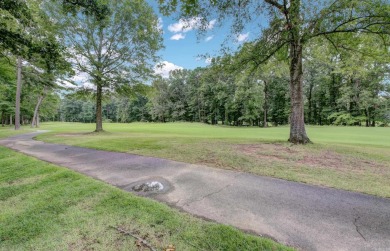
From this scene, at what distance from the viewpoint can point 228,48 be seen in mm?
9570

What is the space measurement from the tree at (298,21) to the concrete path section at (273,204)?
4.42 meters

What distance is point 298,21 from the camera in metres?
7.52

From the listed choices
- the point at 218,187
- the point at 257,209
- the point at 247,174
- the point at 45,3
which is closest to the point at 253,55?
the point at 247,174

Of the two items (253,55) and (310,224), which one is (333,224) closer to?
(310,224)

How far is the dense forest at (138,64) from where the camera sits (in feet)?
25.5

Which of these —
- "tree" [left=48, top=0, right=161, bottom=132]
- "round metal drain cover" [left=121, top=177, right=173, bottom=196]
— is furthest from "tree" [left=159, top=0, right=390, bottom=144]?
"tree" [left=48, top=0, right=161, bottom=132]

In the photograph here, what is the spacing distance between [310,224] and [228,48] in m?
8.37

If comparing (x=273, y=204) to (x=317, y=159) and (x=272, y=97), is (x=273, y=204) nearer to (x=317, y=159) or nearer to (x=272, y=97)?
(x=317, y=159)

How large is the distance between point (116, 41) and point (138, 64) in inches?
94.4

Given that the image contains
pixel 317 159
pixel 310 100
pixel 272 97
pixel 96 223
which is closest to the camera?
pixel 96 223

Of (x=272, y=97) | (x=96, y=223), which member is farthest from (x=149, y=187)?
(x=272, y=97)

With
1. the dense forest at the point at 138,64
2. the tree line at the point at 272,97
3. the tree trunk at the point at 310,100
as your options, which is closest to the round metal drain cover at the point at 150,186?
the dense forest at the point at 138,64

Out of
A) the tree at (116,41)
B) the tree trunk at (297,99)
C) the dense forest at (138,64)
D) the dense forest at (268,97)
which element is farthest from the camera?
the dense forest at (268,97)

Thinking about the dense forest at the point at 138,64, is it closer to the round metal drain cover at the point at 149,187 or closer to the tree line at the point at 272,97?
the tree line at the point at 272,97
